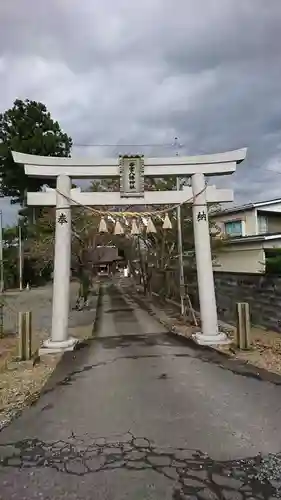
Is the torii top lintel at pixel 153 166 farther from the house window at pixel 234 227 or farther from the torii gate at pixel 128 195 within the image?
the house window at pixel 234 227

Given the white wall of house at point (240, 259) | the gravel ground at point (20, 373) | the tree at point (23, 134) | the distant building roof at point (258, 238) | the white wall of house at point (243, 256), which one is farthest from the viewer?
the tree at point (23, 134)

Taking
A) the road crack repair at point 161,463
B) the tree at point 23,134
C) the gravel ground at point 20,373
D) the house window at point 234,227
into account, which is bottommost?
the gravel ground at point 20,373

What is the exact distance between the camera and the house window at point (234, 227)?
2600 cm

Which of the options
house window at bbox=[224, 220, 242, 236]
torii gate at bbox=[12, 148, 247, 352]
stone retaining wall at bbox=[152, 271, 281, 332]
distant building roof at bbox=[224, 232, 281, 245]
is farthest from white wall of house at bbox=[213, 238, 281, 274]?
torii gate at bbox=[12, 148, 247, 352]

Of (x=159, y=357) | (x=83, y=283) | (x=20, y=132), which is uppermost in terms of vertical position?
(x=20, y=132)

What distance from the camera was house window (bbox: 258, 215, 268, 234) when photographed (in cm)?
2513

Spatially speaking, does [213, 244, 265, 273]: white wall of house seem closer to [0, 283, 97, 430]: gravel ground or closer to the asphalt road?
[0, 283, 97, 430]: gravel ground

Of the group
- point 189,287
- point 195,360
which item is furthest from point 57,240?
point 189,287

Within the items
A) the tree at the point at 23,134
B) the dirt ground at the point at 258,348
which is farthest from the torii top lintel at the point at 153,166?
the tree at the point at 23,134

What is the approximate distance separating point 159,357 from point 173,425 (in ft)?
14.1

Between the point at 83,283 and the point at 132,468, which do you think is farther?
the point at 83,283

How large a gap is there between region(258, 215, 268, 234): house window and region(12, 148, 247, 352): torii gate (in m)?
14.6

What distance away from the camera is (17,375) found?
25.8ft

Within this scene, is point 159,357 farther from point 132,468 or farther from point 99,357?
point 132,468
